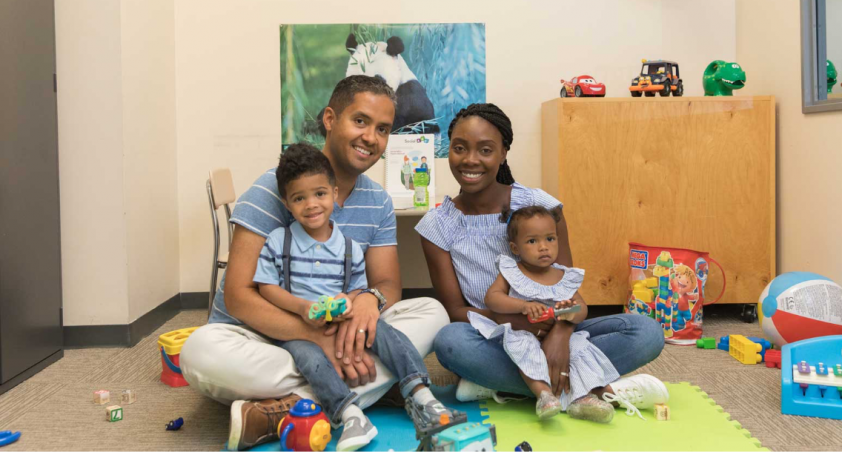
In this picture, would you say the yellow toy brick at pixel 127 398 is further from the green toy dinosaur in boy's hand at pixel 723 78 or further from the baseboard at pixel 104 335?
the green toy dinosaur in boy's hand at pixel 723 78

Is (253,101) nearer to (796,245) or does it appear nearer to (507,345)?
(507,345)

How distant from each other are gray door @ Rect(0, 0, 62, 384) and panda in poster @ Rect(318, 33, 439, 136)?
138 centimetres

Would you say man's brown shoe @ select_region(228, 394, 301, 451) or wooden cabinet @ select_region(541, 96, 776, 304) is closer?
Result: man's brown shoe @ select_region(228, 394, 301, 451)

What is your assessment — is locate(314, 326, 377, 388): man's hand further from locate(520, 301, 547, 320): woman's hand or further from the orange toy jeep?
the orange toy jeep

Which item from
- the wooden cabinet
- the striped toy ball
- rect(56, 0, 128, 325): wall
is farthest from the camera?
the wooden cabinet

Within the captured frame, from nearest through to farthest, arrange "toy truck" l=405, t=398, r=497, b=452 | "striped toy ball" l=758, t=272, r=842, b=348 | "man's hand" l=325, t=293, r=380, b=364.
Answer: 1. "toy truck" l=405, t=398, r=497, b=452
2. "man's hand" l=325, t=293, r=380, b=364
3. "striped toy ball" l=758, t=272, r=842, b=348

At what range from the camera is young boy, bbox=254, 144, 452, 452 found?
182cm

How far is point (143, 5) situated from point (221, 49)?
1.81 ft

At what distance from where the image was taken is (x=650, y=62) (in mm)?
3379

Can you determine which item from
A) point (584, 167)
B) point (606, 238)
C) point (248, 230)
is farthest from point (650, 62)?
point (248, 230)

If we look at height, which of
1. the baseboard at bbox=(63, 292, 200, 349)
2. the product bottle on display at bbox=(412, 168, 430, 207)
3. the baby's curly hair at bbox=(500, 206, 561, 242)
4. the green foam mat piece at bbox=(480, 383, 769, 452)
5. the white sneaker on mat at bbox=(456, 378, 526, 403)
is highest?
the product bottle on display at bbox=(412, 168, 430, 207)

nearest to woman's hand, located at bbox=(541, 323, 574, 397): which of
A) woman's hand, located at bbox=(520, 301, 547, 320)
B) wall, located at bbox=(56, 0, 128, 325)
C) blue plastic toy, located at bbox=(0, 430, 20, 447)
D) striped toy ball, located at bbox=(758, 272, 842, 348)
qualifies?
woman's hand, located at bbox=(520, 301, 547, 320)

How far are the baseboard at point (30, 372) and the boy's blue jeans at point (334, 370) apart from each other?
1.11 metres

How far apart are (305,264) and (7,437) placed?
926 millimetres
